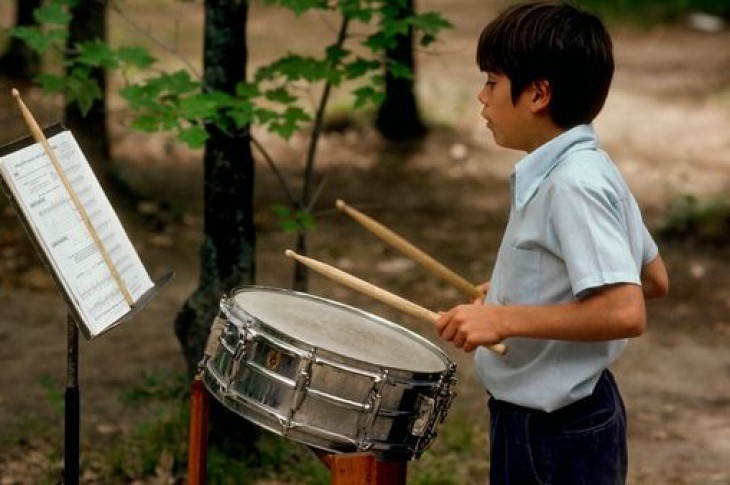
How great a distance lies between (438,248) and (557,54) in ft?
17.9

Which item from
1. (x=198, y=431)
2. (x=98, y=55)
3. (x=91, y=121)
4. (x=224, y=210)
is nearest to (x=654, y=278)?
(x=198, y=431)

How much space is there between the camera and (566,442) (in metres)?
3.25

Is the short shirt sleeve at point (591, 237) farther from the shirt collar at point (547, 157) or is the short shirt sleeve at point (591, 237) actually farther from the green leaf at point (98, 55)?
the green leaf at point (98, 55)

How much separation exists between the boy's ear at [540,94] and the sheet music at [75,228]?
123cm

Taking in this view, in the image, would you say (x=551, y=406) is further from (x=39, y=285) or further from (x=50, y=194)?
(x=39, y=285)

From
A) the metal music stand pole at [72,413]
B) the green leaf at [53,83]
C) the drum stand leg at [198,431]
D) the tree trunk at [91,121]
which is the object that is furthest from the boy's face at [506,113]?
the tree trunk at [91,121]

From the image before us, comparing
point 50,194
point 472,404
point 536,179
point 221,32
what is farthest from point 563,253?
point 472,404

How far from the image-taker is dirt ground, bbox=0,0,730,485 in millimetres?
5961

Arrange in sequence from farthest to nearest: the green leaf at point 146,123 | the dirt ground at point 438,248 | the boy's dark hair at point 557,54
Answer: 1. the dirt ground at point 438,248
2. the green leaf at point 146,123
3. the boy's dark hair at point 557,54

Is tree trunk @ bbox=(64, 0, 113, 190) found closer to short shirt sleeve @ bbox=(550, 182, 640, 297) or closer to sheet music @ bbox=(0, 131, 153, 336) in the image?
sheet music @ bbox=(0, 131, 153, 336)

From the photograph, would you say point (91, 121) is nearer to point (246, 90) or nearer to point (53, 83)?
point (53, 83)

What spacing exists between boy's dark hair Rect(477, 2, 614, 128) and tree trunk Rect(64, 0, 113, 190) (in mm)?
5421

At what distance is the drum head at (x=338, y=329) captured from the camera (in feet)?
11.0

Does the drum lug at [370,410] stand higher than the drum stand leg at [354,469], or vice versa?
the drum lug at [370,410]
